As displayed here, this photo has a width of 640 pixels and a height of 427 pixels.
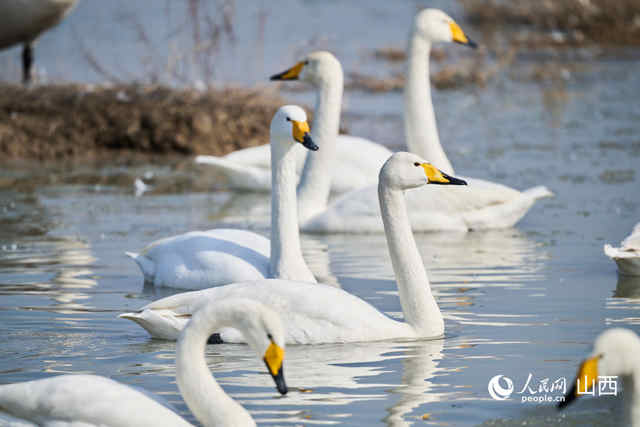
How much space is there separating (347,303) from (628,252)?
7.25 ft

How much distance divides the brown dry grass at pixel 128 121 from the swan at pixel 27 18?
1.94 feet

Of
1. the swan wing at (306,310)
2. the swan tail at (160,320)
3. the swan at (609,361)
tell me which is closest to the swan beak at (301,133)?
the swan wing at (306,310)

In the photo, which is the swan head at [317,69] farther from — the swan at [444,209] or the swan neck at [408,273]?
the swan neck at [408,273]

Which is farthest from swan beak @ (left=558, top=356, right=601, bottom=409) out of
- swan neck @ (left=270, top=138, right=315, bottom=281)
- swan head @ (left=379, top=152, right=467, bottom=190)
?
swan neck @ (left=270, top=138, right=315, bottom=281)

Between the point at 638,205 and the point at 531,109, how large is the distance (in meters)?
7.92

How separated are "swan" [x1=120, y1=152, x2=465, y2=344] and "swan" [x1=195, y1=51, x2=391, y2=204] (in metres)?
3.65

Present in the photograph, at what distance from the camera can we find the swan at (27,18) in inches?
586

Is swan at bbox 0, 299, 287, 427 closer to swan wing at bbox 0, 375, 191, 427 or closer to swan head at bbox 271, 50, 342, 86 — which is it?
swan wing at bbox 0, 375, 191, 427

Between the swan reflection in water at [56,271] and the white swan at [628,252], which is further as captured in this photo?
the swan reflection in water at [56,271]

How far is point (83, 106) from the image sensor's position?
15.2 meters

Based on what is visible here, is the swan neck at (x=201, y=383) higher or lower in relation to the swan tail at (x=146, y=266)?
higher
